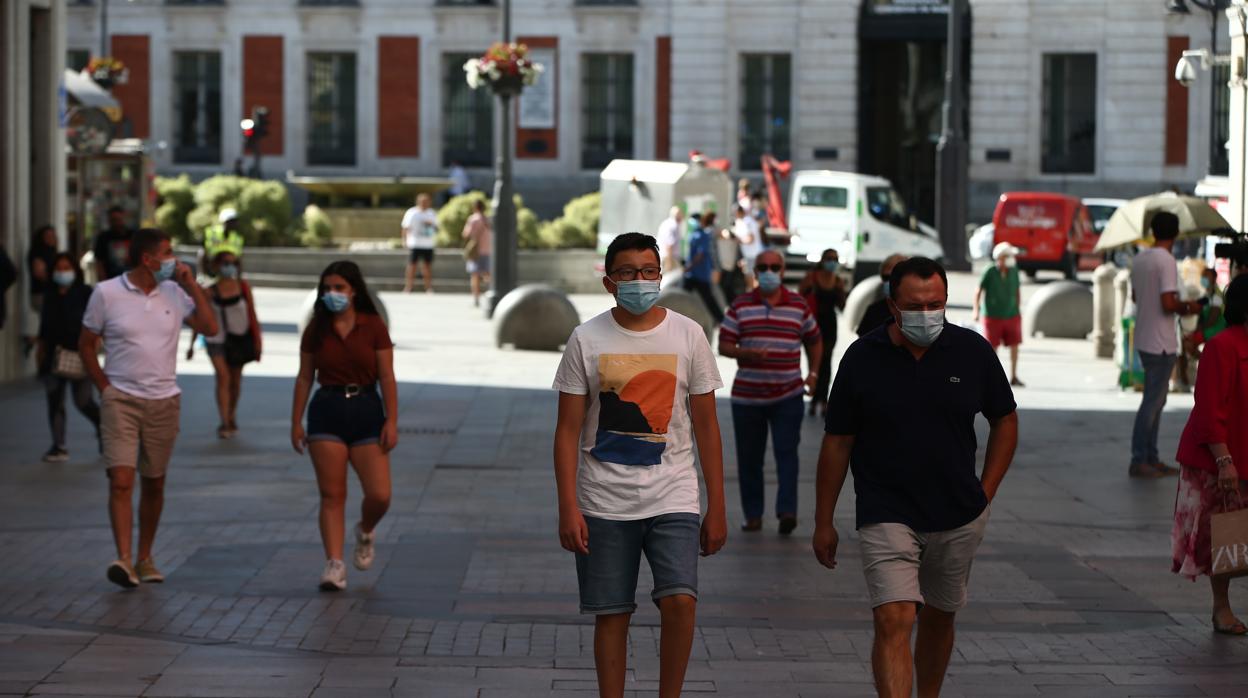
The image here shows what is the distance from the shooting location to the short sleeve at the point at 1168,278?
509 inches

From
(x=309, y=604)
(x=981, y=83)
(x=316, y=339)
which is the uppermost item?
(x=981, y=83)

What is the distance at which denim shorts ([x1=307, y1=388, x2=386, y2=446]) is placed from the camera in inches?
365

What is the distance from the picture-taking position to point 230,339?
51.0 feet

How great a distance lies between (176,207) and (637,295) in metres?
33.0

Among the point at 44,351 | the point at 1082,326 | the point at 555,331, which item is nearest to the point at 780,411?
the point at 44,351

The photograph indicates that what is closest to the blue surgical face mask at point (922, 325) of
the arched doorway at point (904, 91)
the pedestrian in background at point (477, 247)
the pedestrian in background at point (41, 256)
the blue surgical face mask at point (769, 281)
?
the blue surgical face mask at point (769, 281)

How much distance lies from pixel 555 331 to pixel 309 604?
45.8 ft

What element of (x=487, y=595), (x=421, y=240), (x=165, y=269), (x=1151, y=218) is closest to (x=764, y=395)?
(x=487, y=595)

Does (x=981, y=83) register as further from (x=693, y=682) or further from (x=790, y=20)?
(x=693, y=682)

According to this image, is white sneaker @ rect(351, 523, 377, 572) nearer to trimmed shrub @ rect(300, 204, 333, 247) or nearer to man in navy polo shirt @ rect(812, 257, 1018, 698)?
man in navy polo shirt @ rect(812, 257, 1018, 698)

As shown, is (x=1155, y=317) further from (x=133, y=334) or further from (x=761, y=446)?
(x=133, y=334)

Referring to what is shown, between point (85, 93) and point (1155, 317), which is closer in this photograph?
point (1155, 317)

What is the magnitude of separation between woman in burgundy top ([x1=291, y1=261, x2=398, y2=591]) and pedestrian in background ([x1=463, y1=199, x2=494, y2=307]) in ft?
71.7

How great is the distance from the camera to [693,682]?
24.4 feet
